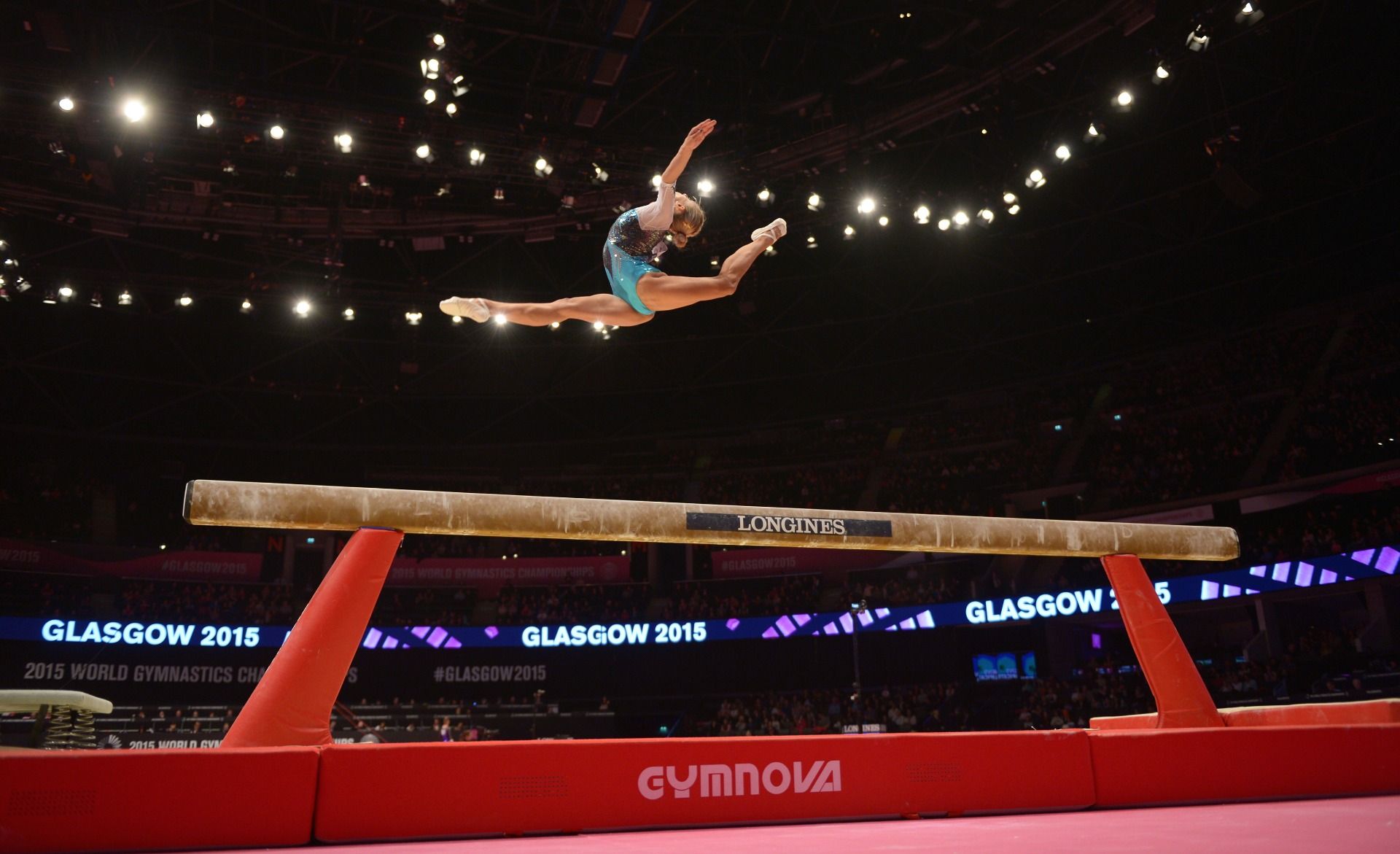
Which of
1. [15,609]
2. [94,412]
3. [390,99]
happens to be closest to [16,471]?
[94,412]

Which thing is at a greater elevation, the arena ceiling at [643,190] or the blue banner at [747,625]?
the arena ceiling at [643,190]

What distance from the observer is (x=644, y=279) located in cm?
591

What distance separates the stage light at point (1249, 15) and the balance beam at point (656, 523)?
8.38m

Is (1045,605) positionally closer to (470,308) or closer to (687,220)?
(687,220)

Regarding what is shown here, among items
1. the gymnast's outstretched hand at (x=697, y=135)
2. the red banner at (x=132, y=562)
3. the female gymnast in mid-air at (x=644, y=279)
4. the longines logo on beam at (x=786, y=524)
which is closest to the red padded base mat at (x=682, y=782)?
the longines logo on beam at (x=786, y=524)

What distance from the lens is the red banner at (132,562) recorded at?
2181 centimetres

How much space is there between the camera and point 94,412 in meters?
23.7

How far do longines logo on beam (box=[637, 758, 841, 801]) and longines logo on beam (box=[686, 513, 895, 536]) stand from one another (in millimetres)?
1434

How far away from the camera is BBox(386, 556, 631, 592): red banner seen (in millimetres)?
25703

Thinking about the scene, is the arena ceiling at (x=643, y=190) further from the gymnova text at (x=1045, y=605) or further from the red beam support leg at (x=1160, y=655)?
the red beam support leg at (x=1160, y=655)

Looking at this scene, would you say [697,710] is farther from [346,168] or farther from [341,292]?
[346,168]

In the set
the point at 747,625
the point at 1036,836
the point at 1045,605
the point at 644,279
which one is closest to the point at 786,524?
the point at 644,279

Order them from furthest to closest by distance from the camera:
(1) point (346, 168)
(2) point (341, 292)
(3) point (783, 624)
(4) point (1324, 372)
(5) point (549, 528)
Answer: (3) point (783, 624)
(4) point (1324, 372)
(2) point (341, 292)
(1) point (346, 168)
(5) point (549, 528)

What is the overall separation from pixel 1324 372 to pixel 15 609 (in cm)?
3069
